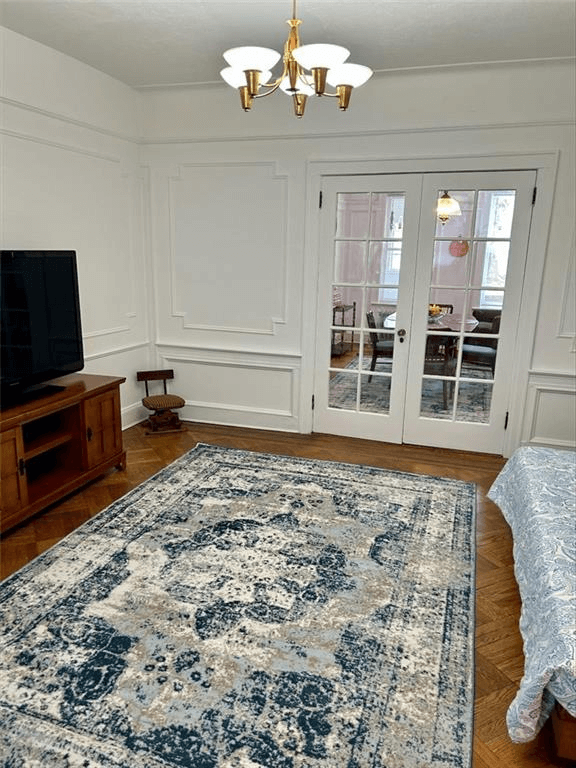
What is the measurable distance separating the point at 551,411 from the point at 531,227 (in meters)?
1.31

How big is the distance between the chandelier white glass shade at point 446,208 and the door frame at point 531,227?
0.61 ft

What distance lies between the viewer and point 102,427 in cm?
335

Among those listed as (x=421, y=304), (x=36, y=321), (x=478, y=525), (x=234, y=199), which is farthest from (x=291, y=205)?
(x=478, y=525)

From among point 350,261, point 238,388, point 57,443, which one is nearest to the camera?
point 57,443

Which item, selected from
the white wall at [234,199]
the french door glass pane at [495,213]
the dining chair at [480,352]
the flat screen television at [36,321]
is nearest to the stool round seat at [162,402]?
the white wall at [234,199]

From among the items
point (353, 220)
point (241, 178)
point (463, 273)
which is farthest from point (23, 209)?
point (463, 273)

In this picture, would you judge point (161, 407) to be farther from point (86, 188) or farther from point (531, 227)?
point (531, 227)

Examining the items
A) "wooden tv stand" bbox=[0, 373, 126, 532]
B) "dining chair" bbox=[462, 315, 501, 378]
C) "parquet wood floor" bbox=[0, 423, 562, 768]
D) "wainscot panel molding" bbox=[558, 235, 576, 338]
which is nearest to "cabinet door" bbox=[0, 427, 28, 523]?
"wooden tv stand" bbox=[0, 373, 126, 532]

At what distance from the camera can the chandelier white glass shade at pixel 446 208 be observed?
12.2 ft

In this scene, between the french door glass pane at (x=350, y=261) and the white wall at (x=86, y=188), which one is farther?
the french door glass pane at (x=350, y=261)

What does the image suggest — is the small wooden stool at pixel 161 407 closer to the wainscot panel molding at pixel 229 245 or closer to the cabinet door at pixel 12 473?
the wainscot panel molding at pixel 229 245

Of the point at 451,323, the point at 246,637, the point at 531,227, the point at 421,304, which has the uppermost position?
the point at 531,227

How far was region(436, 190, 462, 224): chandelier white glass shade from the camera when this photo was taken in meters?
3.72

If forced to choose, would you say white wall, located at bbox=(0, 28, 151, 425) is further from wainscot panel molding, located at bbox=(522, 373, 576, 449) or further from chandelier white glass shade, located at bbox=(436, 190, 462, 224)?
wainscot panel molding, located at bbox=(522, 373, 576, 449)
